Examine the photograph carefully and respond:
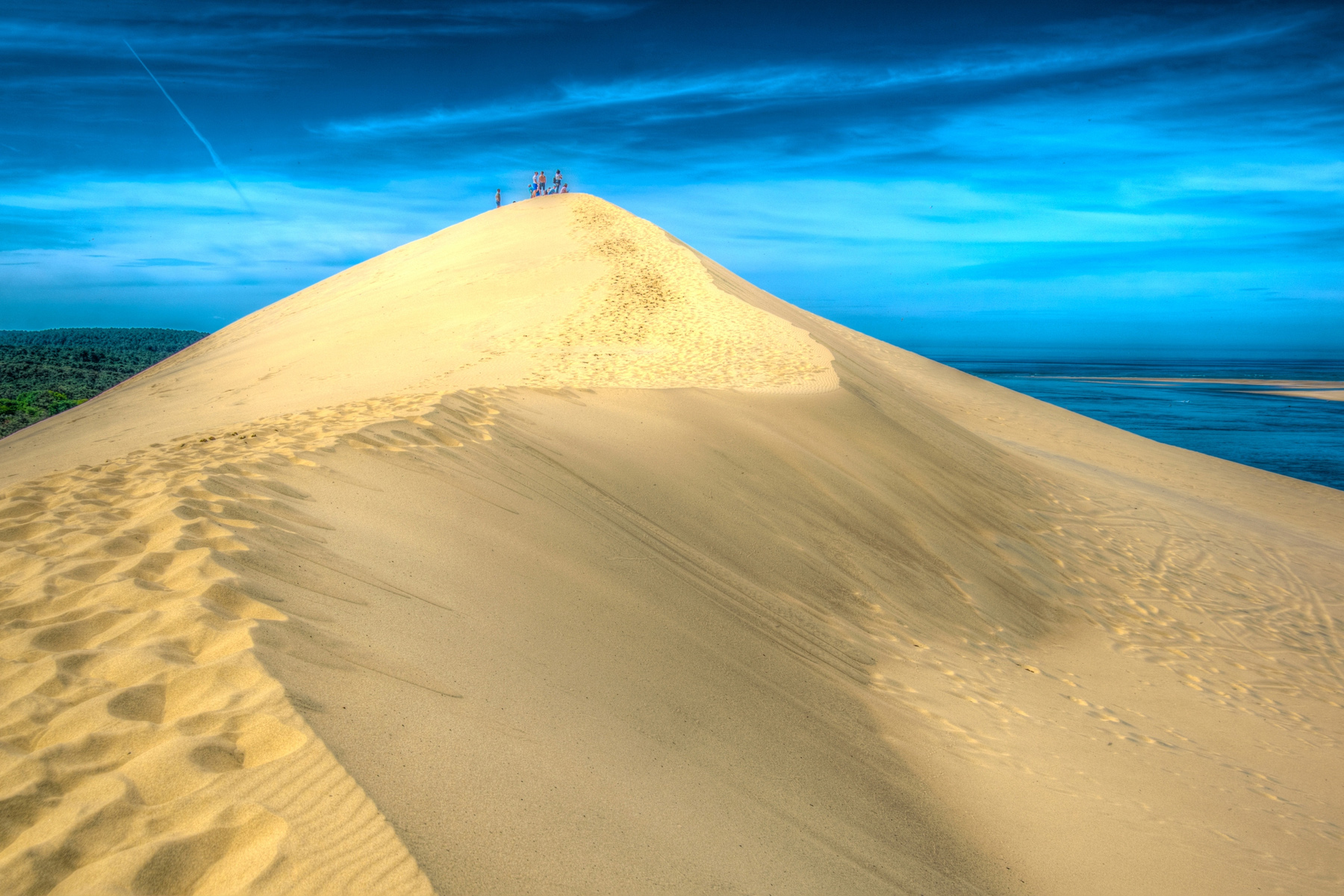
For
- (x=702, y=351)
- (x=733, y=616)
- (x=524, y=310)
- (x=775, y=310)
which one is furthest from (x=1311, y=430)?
(x=733, y=616)

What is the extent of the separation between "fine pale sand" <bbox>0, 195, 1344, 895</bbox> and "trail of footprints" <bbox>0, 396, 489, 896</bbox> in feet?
0.04

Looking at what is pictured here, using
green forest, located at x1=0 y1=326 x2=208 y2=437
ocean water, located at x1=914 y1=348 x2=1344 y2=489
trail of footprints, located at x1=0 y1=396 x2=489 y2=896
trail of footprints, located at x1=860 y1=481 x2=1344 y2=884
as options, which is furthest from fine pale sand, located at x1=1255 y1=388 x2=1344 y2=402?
green forest, located at x1=0 y1=326 x2=208 y2=437

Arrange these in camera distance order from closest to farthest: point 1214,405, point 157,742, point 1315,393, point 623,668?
point 157,742 < point 623,668 < point 1214,405 < point 1315,393

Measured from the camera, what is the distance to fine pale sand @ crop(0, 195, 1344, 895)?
7.50ft

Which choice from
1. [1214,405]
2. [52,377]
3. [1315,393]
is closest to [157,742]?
[52,377]

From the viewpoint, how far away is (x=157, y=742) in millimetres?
2346

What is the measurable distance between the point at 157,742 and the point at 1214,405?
46.5 m

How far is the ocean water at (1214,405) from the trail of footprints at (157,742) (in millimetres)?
25682

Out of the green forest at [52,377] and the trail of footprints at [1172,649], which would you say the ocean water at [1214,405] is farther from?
the green forest at [52,377]

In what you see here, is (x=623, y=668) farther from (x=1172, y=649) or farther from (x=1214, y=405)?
(x=1214, y=405)

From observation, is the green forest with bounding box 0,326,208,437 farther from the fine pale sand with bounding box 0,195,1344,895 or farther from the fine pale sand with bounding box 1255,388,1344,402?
the fine pale sand with bounding box 1255,388,1344,402

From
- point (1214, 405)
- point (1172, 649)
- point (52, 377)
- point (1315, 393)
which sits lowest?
point (52, 377)

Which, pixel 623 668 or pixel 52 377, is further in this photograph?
pixel 52 377

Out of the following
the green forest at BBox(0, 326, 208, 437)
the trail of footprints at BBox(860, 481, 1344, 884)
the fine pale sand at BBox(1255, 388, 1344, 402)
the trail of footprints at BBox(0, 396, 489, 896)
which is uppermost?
the fine pale sand at BBox(1255, 388, 1344, 402)
